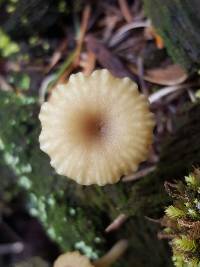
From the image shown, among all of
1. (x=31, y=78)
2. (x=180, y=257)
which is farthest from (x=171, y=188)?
(x=31, y=78)

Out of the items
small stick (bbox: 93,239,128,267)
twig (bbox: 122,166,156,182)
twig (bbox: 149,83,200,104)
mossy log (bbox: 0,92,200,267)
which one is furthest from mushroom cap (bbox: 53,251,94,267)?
twig (bbox: 149,83,200,104)

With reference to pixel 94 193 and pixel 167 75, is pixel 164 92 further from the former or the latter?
pixel 94 193

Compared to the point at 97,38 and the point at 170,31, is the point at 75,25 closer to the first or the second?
the point at 97,38

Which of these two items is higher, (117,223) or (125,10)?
(125,10)

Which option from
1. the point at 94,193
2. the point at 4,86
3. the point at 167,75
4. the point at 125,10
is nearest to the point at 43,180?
the point at 94,193

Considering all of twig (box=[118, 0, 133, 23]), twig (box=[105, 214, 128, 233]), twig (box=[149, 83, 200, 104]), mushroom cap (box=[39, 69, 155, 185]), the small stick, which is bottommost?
the small stick

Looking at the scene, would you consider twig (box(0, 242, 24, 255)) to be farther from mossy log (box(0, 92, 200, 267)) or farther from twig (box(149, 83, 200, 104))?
twig (box(149, 83, 200, 104))

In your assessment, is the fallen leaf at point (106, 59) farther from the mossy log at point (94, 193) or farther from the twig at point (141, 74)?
the mossy log at point (94, 193)
